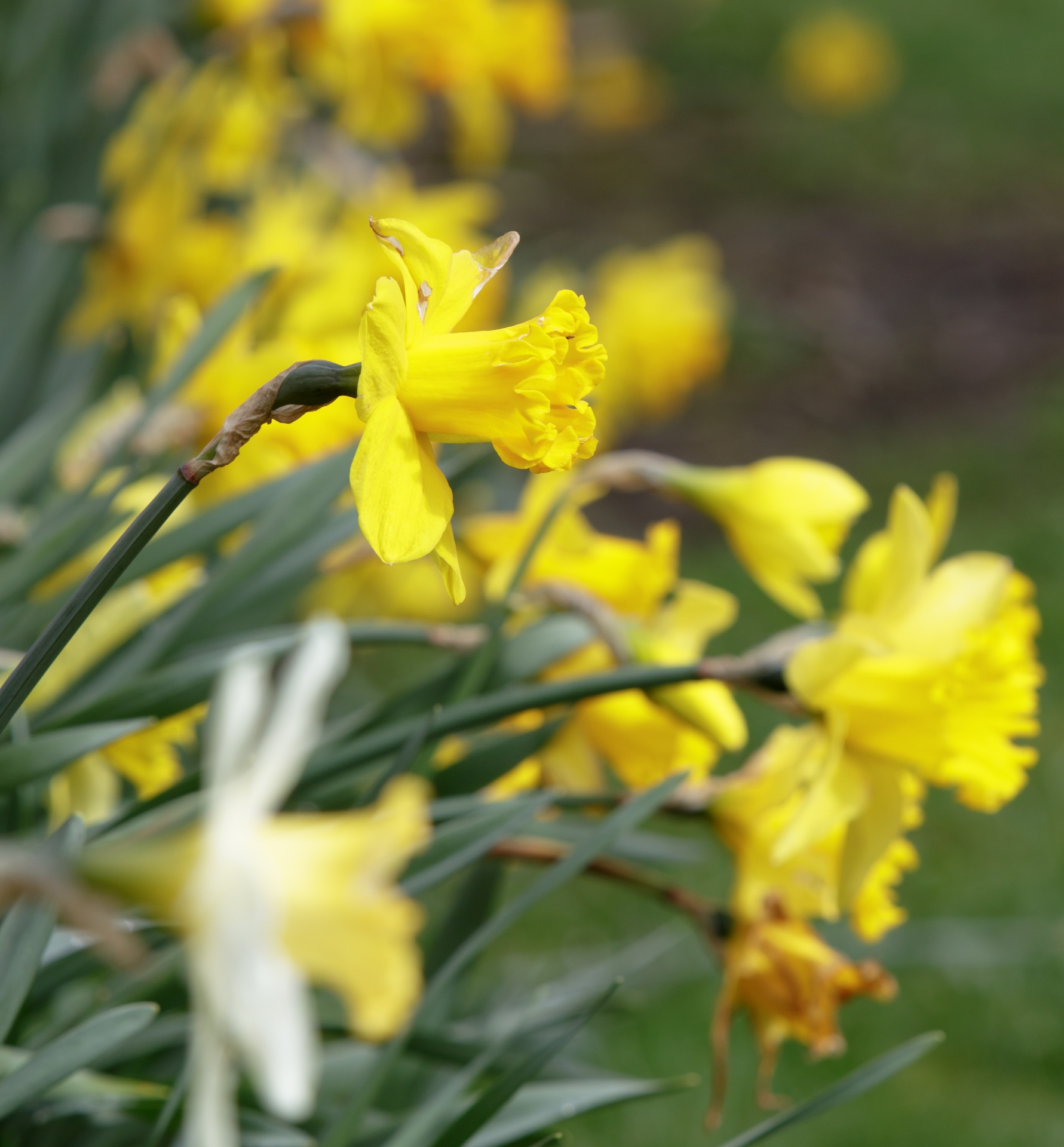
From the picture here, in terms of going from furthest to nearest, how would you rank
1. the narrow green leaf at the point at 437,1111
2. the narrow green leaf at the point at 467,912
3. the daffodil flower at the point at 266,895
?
the narrow green leaf at the point at 467,912 → the narrow green leaf at the point at 437,1111 → the daffodil flower at the point at 266,895

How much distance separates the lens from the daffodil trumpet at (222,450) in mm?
540

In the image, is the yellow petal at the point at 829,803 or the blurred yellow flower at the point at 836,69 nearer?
the yellow petal at the point at 829,803

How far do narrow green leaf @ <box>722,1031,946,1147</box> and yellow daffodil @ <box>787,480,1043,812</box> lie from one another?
17cm

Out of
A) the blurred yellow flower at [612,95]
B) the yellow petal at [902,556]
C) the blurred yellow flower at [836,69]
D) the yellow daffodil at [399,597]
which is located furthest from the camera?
the blurred yellow flower at [836,69]

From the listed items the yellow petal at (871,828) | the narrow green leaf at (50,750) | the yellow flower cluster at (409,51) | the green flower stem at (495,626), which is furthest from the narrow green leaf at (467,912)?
the yellow flower cluster at (409,51)

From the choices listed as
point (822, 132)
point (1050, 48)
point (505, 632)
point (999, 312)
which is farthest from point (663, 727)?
point (1050, 48)

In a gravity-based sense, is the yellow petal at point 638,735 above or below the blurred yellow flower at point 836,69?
above

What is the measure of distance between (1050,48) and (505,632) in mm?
7902

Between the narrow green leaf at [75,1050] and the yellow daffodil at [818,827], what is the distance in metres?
0.41

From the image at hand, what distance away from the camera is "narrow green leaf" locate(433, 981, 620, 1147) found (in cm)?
73

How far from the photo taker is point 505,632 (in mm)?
1057

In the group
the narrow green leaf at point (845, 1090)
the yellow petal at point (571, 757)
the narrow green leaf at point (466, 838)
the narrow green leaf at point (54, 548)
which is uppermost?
the narrow green leaf at point (54, 548)

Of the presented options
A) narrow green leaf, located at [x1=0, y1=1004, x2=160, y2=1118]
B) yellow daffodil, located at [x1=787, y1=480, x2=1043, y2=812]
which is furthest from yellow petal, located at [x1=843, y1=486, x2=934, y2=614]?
narrow green leaf, located at [x1=0, y1=1004, x2=160, y2=1118]

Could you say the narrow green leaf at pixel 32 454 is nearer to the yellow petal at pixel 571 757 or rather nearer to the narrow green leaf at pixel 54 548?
the narrow green leaf at pixel 54 548
